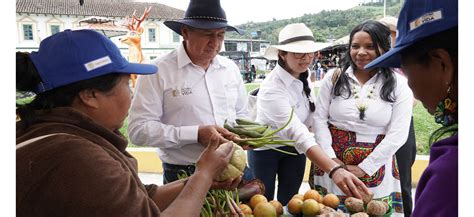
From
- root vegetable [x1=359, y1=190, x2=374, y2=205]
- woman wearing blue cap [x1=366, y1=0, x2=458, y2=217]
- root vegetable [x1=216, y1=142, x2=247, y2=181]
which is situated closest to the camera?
woman wearing blue cap [x1=366, y1=0, x2=458, y2=217]

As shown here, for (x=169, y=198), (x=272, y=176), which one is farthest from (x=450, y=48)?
(x=272, y=176)

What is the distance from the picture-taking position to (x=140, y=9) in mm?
11219

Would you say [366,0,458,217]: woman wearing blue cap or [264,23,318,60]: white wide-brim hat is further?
[264,23,318,60]: white wide-brim hat

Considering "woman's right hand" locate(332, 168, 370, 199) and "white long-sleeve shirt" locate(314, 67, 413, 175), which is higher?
"white long-sleeve shirt" locate(314, 67, 413, 175)

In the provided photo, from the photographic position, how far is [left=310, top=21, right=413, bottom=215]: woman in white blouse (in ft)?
8.96

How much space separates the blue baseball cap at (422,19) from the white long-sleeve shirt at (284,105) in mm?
1703

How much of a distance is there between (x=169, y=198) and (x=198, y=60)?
3.67ft

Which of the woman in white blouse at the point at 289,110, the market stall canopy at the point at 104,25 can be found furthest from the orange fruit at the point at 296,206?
the market stall canopy at the point at 104,25

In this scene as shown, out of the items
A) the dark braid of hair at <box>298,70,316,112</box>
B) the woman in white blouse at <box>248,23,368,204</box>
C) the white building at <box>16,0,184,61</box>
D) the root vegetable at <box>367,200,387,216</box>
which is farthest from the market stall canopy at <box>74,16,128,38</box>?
the root vegetable at <box>367,200,387,216</box>

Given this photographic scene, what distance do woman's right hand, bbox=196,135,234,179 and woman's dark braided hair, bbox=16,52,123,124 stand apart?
23.7 inches

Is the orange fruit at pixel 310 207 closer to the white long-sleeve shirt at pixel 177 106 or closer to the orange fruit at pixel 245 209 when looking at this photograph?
the orange fruit at pixel 245 209

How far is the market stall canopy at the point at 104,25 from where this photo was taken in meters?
7.59

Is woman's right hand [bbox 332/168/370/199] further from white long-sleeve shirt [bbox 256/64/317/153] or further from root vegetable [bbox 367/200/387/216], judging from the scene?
white long-sleeve shirt [bbox 256/64/317/153]

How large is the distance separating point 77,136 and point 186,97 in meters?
1.35
